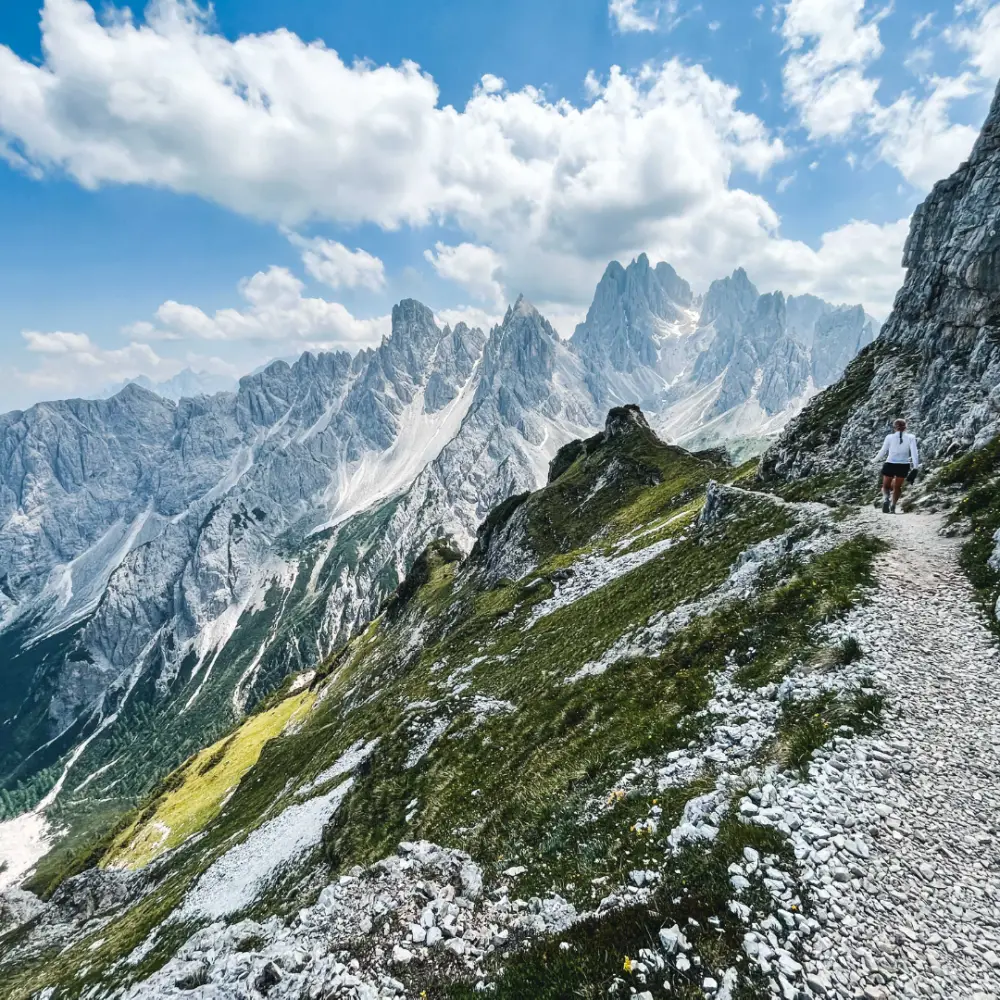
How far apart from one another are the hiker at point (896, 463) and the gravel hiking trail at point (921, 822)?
381 inches

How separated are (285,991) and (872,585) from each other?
75.6ft

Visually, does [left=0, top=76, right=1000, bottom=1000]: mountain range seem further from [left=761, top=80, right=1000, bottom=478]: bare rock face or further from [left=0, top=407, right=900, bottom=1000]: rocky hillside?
[left=761, top=80, right=1000, bottom=478]: bare rock face

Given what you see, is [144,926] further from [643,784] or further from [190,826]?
[190,826]

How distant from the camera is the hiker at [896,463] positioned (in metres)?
26.5

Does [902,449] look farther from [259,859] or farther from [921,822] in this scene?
[259,859]

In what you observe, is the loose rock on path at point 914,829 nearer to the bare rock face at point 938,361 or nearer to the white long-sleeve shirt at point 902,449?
the white long-sleeve shirt at point 902,449

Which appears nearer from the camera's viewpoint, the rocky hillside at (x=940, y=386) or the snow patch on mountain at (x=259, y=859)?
the rocky hillside at (x=940, y=386)

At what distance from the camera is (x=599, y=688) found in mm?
24328

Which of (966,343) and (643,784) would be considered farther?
(966,343)

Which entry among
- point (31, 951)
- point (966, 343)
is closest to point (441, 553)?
point (31, 951)

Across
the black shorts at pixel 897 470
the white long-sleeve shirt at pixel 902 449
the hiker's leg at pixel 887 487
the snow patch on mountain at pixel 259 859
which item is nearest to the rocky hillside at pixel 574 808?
the snow patch on mountain at pixel 259 859

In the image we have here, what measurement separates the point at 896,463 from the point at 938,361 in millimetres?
20645

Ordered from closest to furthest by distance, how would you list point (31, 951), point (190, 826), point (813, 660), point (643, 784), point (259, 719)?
point (643, 784) → point (813, 660) → point (31, 951) → point (190, 826) → point (259, 719)

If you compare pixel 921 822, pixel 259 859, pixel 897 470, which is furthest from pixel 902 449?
pixel 259 859
